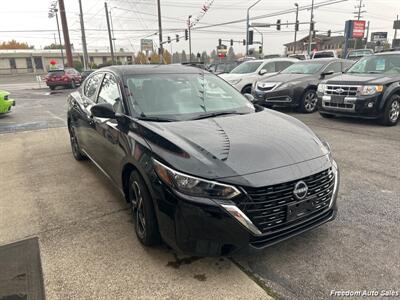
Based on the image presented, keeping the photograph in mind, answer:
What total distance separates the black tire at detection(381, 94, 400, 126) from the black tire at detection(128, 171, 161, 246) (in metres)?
6.95

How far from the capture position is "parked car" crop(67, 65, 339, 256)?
247cm

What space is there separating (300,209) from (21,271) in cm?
239

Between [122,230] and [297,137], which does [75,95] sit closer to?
[122,230]

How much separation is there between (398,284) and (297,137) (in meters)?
1.40

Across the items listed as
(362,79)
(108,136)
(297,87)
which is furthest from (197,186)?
(297,87)

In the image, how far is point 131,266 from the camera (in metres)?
2.86

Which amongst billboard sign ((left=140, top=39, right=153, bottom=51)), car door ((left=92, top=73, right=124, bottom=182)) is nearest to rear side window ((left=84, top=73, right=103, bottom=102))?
car door ((left=92, top=73, right=124, bottom=182))

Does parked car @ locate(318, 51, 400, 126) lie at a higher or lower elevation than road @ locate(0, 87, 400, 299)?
higher

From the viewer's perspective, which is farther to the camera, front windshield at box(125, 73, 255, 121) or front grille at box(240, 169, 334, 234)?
front windshield at box(125, 73, 255, 121)

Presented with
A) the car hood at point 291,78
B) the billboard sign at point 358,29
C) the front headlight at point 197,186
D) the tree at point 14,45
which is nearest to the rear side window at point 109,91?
the front headlight at point 197,186

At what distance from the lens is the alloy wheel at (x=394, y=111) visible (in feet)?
26.1

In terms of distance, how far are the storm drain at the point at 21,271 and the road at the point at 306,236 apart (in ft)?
0.33

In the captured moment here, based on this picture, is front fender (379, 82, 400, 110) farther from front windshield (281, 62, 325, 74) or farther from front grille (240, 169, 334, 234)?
front grille (240, 169, 334, 234)

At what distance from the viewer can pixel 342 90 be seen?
8.22m
